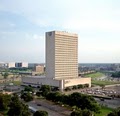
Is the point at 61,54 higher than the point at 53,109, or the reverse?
the point at 61,54

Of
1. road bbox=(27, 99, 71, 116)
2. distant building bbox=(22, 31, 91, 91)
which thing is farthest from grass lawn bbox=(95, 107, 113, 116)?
distant building bbox=(22, 31, 91, 91)

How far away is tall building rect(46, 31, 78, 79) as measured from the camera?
58434mm

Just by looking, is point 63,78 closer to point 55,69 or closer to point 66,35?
point 55,69

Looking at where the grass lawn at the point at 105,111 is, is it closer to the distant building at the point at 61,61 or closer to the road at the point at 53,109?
the road at the point at 53,109

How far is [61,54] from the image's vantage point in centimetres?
5969

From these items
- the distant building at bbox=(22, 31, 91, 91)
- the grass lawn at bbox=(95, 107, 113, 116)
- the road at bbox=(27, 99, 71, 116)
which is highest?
the distant building at bbox=(22, 31, 91, 91)

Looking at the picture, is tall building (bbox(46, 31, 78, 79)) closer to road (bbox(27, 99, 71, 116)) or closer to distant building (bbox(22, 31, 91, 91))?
distant building (bbox(22, 31, 91, 91))

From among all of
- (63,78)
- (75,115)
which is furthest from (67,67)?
(75,115)

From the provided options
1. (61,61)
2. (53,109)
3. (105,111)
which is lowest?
(105,111)

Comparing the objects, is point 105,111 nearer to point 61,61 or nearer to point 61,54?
point 61,61

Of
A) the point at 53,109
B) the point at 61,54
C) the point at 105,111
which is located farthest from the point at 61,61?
the point at 105,111

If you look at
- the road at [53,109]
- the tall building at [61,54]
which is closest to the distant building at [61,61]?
the tall building at [61,54]

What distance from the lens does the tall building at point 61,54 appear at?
192 feet

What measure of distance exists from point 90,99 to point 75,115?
625 centimetres
